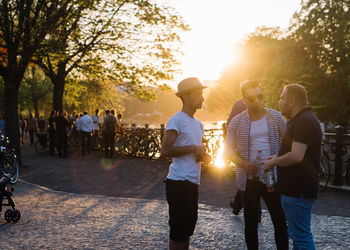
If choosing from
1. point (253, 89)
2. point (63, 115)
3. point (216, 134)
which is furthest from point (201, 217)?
point (63, 115)

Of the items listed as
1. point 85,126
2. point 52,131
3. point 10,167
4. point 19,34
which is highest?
point 19,34

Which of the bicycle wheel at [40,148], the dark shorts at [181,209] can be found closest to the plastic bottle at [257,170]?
the dark shorts at [181,209]

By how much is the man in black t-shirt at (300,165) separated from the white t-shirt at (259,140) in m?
0.59

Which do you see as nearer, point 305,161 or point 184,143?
point 305,161

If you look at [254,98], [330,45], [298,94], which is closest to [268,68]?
[330,45]

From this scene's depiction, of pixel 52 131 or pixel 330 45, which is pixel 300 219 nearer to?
pixel 52 131

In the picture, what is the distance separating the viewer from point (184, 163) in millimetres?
3215

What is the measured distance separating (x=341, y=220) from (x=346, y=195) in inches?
89.4

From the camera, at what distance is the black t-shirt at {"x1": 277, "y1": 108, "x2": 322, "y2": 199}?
2863 millimetres

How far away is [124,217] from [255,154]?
117 inches

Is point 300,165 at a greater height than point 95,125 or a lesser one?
lesser

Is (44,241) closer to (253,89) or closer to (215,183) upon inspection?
(253,89)

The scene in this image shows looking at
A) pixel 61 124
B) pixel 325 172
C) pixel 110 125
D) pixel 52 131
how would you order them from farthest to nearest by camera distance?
pixel 52 131 → pixel 61 124 → pixel 110 125 → pixel 325 172

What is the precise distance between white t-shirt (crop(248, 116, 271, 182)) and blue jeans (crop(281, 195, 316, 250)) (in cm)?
74
